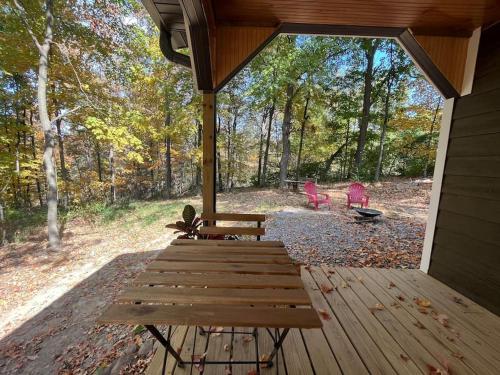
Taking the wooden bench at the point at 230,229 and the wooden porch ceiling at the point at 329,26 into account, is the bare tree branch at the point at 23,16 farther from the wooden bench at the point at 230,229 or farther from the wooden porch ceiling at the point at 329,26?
the wooden bench at the point at 230,229

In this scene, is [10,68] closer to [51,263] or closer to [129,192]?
[51,263]

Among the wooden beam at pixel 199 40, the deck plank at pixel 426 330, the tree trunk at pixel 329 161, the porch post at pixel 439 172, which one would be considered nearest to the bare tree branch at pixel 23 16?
the wooden beam at pixel 199 40

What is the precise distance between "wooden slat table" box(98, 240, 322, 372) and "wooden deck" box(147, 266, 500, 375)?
0.38ft

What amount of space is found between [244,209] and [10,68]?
6294 mm

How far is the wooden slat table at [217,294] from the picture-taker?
3.17 feet

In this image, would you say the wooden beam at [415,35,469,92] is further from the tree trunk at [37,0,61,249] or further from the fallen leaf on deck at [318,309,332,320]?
the tree trunk at [37,0,61,249]

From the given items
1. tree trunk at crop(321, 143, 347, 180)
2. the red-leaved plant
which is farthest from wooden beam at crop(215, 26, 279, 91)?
tree trunk at crop(321, 143, 347, 180)

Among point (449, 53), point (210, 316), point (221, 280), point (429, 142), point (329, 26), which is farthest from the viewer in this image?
point (429, 142)

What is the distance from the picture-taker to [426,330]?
1.79 metres

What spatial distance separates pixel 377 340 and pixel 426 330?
0.44 metres

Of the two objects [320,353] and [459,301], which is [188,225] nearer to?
[320,353]

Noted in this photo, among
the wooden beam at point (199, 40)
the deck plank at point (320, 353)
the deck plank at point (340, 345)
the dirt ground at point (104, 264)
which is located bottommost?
the dirt ground at point (104, 264)

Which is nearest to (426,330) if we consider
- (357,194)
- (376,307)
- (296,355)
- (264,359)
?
(376,307)

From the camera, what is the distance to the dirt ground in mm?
2498
